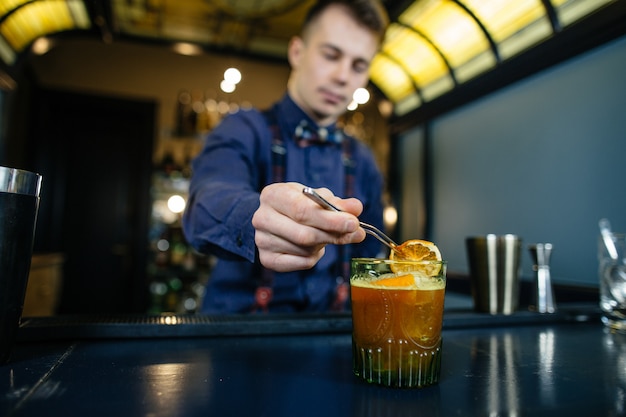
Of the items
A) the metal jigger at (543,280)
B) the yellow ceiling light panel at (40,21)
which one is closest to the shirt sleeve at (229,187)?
the metal jigger at (543,280)

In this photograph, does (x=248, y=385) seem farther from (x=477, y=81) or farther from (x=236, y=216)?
(x=477, y=81)

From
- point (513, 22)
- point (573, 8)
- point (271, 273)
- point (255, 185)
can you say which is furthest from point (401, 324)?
point (513, 22)

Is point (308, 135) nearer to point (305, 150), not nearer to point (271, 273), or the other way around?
point (305, 150)

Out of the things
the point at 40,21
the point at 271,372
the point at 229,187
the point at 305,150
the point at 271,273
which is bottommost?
the point at 271,372

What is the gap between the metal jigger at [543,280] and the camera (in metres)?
1.39

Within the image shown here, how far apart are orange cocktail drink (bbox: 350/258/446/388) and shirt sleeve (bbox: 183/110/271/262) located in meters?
0.29

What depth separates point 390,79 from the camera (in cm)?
340

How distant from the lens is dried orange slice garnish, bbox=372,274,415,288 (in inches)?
26.2

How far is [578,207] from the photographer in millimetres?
1852

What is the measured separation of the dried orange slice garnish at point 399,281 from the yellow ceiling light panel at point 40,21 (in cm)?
302

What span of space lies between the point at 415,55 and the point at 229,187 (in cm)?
241

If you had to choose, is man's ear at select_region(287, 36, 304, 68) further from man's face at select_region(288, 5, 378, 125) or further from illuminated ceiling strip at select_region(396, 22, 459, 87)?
illuminated ceiling strip at select_region(396, 22, 459, 87)

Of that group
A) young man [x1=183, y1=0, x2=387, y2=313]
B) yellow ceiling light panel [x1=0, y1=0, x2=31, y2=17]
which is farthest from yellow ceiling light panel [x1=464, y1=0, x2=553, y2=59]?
yellow ceiling light panel [x1=0, y1=0, x2=31, y2=17]

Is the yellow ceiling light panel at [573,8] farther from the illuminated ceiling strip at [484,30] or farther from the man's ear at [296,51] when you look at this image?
the man's ear at [296,51]
